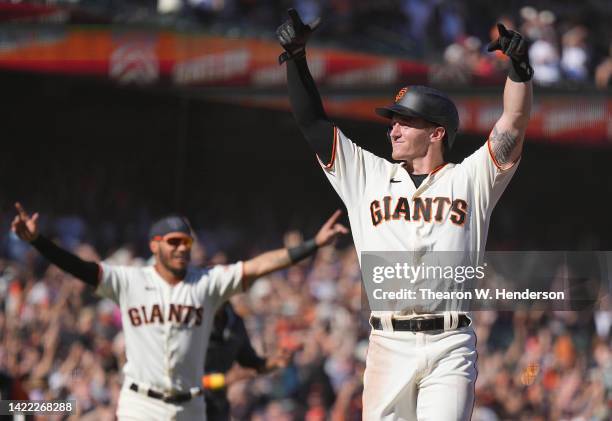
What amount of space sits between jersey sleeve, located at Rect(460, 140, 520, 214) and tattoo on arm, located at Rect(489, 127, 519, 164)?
3 centimetres

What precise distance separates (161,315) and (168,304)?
0.25 ft

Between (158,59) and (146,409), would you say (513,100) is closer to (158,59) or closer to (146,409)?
(146,409)

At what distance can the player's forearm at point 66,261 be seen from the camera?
634 centimetres

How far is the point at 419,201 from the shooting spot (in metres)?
4.60

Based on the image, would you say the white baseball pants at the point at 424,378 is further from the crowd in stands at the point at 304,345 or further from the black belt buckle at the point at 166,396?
the crowd in stands at the point at 304,345

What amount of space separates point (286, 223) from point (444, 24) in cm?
458

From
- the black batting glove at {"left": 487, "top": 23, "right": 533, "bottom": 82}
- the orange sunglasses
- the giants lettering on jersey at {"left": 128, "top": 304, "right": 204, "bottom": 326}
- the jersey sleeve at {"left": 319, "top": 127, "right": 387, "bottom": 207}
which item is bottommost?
the giants lettering on jersey at {"left": 128, "top": 304, "right": 204, "bottom": 326}

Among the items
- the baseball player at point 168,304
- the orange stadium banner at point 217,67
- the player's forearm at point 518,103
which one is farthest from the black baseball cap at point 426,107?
the orange stadium banner at point 217,67

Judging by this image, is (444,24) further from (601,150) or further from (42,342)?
(42,342)

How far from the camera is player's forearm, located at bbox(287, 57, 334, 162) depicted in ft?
15.2

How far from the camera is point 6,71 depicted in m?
10.9

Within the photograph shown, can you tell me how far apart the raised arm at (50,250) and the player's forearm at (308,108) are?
7.12ft

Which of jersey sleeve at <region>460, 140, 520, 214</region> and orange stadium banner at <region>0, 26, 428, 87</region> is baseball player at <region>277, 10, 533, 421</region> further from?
orange stadium banner at <region>0, 26, 428, 87</region>

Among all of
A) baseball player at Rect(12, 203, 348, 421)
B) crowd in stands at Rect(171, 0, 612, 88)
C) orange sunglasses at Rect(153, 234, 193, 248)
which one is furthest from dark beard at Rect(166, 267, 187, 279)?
crowd in stands at Rect(171, 0, 612, 88)
